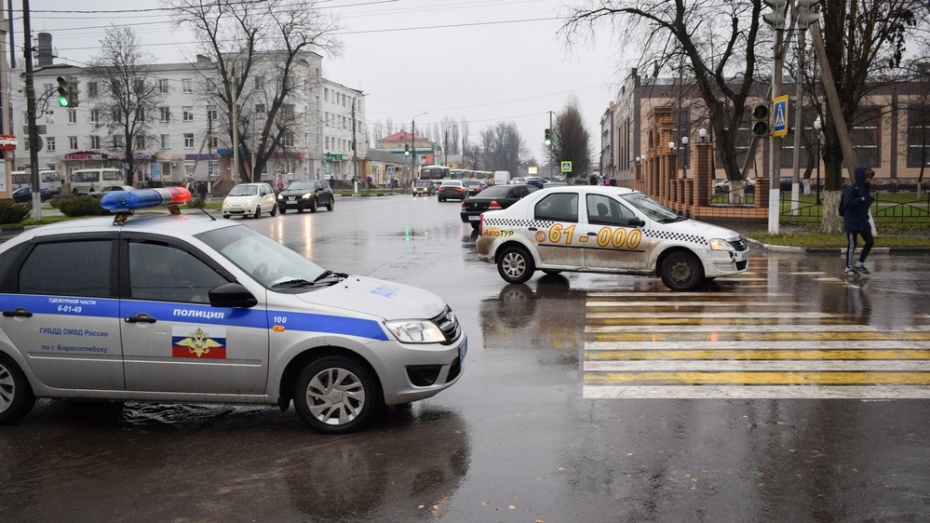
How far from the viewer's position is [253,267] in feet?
22.1

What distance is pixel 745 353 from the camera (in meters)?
8.66

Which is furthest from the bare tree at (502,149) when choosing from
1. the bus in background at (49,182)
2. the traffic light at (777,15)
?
the traffic light at (777,15)

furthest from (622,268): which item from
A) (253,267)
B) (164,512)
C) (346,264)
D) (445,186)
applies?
(445,186)

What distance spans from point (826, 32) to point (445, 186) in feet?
→ 118

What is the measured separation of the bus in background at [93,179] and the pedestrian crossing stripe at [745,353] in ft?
199

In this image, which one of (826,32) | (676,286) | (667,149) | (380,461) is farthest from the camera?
(667,149)

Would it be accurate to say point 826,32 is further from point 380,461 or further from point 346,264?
point 380,461

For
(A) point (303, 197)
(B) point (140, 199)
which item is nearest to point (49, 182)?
(A) point (303, 197)

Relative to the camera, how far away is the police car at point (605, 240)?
13.1 meters

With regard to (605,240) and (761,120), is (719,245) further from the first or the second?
(761,120)

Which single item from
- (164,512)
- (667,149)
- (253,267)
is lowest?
(164,512)

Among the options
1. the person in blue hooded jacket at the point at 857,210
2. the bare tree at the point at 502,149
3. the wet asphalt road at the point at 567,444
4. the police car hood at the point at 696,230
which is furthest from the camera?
the bare tree at the point at 502,149

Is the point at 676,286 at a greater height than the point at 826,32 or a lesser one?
lesser

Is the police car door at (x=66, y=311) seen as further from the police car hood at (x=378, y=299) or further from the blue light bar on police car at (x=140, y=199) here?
the police car hood at (x=378, y=299)
